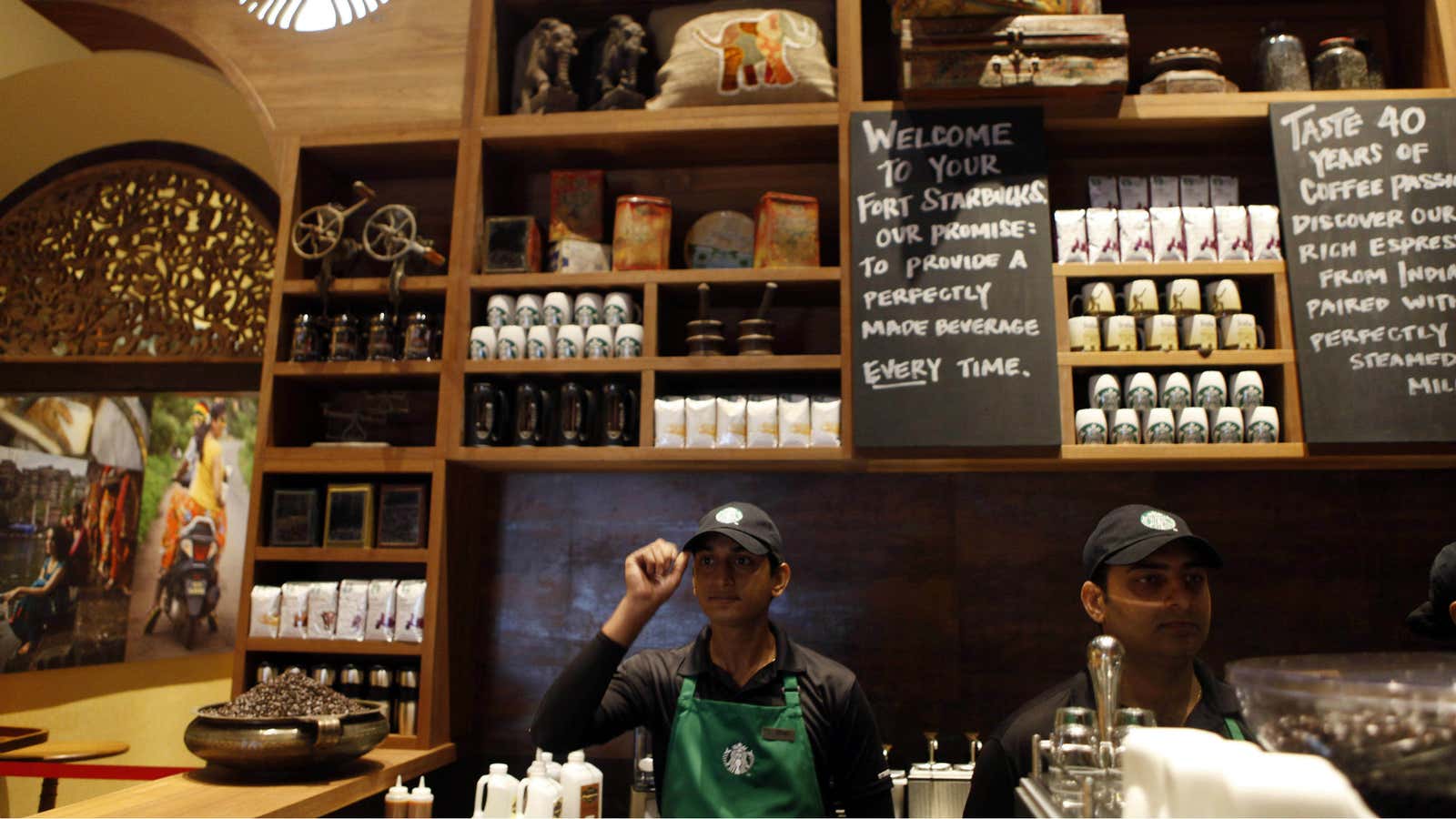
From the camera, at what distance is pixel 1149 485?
298 centimetres

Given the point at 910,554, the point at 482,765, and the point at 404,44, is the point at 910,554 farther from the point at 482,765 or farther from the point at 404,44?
the point at 404,44

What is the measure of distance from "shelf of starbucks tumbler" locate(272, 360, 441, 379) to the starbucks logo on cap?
1973 millimetres

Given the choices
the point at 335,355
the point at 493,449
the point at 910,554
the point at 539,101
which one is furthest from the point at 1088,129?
A: the point at 335,355

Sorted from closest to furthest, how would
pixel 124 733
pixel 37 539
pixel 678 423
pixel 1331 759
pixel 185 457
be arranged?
pixel 1331 759 < pixel 678 423 < pixel 37 539 < pixel 124 733 < pixel 185 457

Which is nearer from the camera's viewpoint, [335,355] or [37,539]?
[335,355]

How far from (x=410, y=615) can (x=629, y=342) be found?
100 cm

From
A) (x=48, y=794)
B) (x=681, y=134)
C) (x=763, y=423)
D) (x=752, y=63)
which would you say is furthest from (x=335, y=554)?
(x=752, y=63)

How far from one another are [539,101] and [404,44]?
49 centimetres

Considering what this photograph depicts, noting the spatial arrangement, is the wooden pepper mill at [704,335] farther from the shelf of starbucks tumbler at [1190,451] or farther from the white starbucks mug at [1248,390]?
the white starbucks mug at [1248,390]

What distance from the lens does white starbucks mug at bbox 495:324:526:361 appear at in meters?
2.90

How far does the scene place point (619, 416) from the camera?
283 cm

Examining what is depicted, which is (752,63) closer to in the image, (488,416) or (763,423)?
(763,423)

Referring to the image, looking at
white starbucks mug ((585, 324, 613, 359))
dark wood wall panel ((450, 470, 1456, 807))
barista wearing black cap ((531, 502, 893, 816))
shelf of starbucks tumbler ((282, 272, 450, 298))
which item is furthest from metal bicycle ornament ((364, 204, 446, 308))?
barista wearing black cap ((531, 502, 893, 816))

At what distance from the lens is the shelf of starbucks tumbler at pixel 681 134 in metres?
2.92
